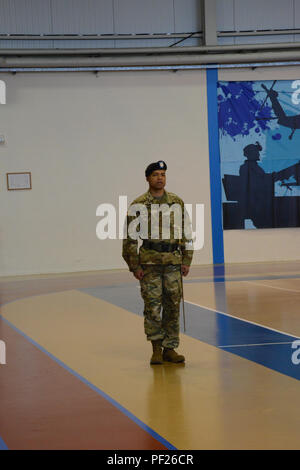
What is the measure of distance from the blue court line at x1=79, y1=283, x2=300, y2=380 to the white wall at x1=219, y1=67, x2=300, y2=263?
5850 mm

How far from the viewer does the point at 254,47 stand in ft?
53.9

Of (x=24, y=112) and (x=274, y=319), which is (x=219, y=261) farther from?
(x=274, y=319)

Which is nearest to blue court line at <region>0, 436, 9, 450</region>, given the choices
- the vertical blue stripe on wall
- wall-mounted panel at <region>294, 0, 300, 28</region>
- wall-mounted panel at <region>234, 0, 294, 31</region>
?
the vertical blue stripe on wall

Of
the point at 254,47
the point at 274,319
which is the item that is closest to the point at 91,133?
the point at 254,47

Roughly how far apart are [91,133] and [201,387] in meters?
11.4

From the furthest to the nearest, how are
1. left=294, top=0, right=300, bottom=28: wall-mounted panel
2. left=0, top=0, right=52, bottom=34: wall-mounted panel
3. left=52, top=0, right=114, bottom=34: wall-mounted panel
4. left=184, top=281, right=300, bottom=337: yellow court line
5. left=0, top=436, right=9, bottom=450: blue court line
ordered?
left=294, top=0, right=300, bottom=28: wall-mounted panel < left=52, top=0, right=114, bottom=34: wall-mounted panel < left=0, top=0, right=52, bottom=34: wall-mounted panel < left=184, top=281, right=300, bottom=337: yellow court line < left=0, top=436, right=9, bottom=450: blue court line

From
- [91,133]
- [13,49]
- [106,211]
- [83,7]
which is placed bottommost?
[106,211]

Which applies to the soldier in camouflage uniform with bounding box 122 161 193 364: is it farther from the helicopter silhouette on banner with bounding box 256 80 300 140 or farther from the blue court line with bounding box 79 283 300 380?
the helicopter silhouette on banner with bounding box 256 80 300 140

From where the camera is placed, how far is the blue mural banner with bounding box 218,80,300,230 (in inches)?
677

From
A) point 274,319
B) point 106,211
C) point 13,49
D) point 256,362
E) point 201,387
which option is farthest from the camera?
point 106,211

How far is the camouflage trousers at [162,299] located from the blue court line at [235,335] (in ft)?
2.61

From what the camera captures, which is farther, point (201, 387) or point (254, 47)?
point (254, 47)

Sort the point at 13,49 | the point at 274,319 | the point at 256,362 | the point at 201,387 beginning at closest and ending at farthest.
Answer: the point at 201,387, the point at 256,362, the point at 274,319, the point at 13,49

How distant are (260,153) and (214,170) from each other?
3.95ft
